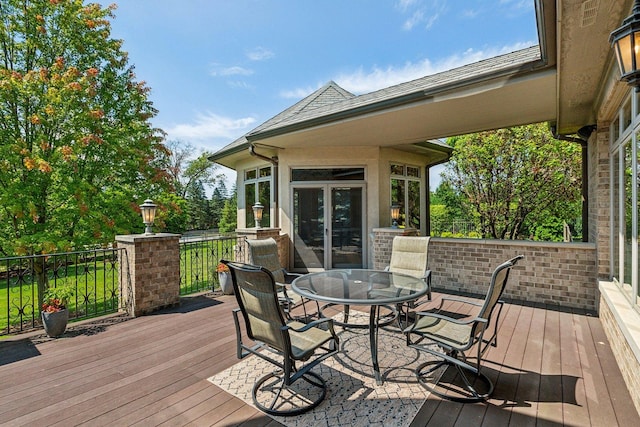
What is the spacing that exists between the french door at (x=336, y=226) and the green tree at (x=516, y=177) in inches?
202

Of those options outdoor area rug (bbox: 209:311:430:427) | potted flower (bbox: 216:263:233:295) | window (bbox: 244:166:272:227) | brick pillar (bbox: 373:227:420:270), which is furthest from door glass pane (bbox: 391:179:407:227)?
outdoor area rug (bbox: 209:311:430:427)

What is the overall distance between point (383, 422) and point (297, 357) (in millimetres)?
715

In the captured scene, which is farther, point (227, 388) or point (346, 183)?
point (346, 183)

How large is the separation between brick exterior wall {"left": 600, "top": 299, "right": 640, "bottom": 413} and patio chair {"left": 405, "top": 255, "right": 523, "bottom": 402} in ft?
2.90

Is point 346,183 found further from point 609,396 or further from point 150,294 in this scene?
point 609,396

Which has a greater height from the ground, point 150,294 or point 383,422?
point 150,294

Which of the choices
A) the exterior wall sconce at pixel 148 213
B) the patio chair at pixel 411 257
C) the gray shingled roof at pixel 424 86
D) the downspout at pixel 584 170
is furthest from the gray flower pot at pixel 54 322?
the downspout at pixel 584 170

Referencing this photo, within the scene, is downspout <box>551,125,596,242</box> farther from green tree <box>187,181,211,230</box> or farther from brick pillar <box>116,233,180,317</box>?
green tree <box>187,181,211,230</box>

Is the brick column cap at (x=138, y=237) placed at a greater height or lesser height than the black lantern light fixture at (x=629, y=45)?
lesser

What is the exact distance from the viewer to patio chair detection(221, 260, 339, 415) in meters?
2.09

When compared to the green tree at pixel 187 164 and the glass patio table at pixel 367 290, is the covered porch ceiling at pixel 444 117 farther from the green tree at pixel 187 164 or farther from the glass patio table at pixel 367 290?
the green tree at pixel 187 164

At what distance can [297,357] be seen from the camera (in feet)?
6.97

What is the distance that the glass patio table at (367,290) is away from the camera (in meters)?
2.61

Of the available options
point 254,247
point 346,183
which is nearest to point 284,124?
point 346,183
